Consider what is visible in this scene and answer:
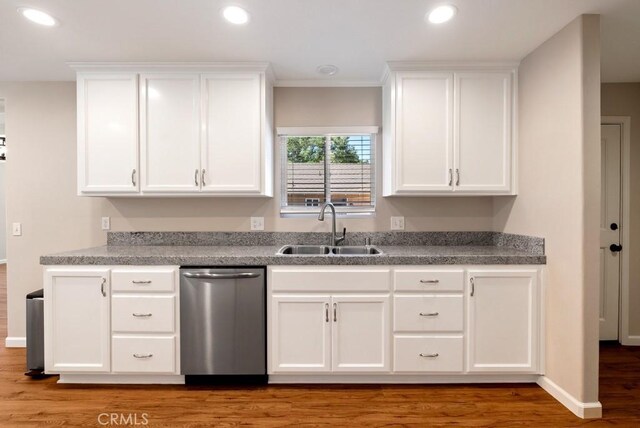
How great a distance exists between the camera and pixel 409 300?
2344 mm

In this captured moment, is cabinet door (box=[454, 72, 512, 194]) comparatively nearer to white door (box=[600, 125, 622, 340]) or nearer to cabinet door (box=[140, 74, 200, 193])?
white door (box=[600, 125, 622, 340])

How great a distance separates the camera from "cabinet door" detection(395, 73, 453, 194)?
265 centimetres

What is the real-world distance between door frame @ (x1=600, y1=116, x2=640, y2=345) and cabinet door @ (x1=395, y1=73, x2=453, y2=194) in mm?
1608

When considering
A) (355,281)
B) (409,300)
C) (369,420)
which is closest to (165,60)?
(355,281)

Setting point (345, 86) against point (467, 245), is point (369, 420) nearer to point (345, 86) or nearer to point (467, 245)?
point (467, 245)

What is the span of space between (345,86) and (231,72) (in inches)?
37.9

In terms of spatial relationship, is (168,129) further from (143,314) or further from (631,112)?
(631,112)

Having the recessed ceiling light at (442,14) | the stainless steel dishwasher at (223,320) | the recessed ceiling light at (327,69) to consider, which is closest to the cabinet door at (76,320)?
the stainless steel dishwasher at (223,320)

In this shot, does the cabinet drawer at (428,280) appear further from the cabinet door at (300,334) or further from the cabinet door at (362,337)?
the cabinet door at (300,334)

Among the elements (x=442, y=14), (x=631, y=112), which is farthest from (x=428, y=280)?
(x=631, y=112)

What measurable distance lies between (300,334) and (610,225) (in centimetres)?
291

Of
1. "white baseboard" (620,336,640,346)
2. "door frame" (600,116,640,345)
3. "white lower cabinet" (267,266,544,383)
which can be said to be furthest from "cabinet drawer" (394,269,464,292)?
"white baseboard" (620,336,640,346)

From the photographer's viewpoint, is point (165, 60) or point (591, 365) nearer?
point (591, 365)

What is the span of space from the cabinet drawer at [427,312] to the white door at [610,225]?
1.79 meters
